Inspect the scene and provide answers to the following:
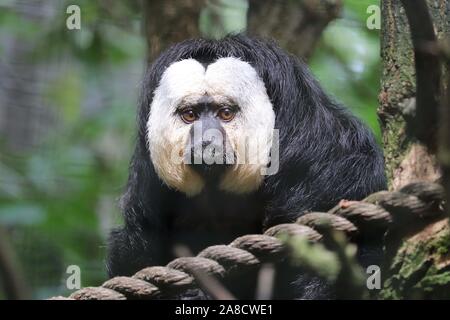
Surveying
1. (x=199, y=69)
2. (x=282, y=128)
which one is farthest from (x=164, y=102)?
(x=282, y=128)

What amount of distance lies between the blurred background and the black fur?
645mm

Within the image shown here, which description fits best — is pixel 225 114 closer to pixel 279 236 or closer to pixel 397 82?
pixel 397 82

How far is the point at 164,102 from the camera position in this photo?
3.16 metres

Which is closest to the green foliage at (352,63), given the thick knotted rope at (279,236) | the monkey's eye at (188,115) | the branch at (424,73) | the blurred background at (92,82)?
the blurred background at (92,82)

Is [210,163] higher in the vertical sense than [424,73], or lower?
lower

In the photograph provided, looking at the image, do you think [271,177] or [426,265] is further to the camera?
[271,177]

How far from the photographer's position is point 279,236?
219cm

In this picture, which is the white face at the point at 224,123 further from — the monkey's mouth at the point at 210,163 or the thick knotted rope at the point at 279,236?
the thick knotted rope at the point at 279,236

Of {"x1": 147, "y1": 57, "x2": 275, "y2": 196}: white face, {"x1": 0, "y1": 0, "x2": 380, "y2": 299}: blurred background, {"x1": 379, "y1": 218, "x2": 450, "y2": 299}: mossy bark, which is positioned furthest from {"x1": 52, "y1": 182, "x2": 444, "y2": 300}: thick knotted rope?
{"x1": 0, "y1": 0, "x2": 380, "y2": 299}: blurred background

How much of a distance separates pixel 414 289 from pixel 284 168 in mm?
1150

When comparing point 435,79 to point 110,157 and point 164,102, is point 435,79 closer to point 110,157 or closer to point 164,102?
point 164,102

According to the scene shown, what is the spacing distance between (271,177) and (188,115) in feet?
1.31

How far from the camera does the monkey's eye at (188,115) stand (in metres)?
3.10

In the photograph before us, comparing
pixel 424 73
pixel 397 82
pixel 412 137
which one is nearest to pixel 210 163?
pixel 397 82
